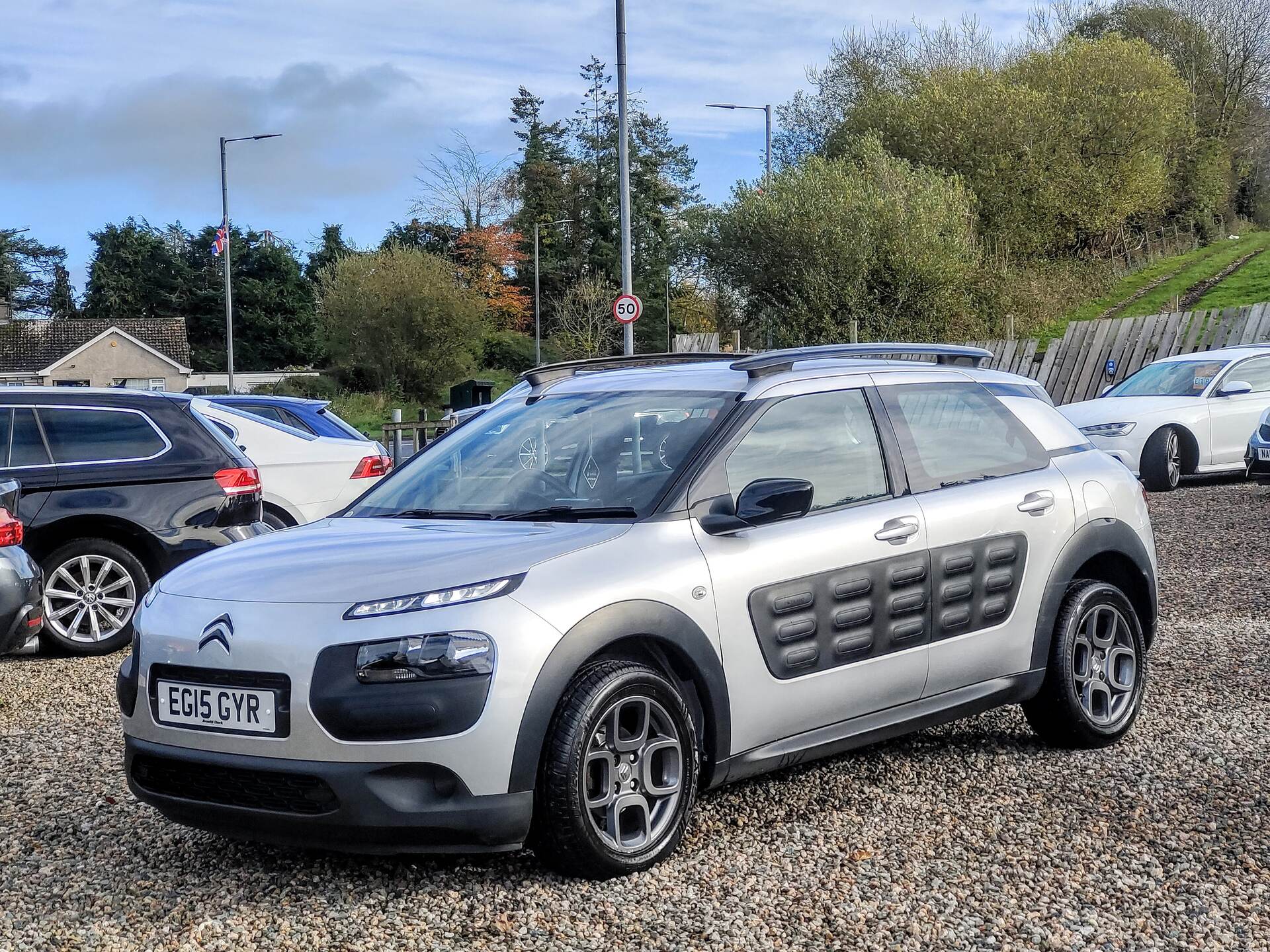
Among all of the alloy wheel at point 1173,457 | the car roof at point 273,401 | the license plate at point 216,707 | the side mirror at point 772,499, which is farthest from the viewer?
the alloy wheel at point 1173,457

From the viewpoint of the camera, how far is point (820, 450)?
5043mm

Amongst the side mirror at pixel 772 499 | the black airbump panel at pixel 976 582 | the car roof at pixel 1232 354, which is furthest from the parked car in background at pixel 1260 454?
the side mirror at pixel 772 499

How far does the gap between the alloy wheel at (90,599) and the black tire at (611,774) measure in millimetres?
5318

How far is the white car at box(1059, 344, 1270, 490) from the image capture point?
1658 cm

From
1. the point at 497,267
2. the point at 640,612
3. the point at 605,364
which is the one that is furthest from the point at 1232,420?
the point at 497,267

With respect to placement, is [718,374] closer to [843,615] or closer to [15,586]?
[843,615]

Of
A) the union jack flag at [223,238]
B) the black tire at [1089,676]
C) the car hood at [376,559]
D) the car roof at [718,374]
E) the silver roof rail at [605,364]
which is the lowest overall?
the black tire at [1089,676]

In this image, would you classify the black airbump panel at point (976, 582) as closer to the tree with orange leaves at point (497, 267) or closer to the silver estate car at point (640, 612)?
the silver estate car at point (640, 612)

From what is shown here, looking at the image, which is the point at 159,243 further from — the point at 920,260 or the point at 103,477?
the point at 103,477

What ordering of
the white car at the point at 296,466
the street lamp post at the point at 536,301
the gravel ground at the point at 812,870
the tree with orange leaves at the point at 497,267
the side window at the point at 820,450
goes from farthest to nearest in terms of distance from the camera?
1. the tree with orange leaves at the point at 497,267
2. the street lamp post at the point at 536,301
3. the white car at the point at 296,466
4. the side window at the point at 820,450
5. the gravel ground at the point at 812,870

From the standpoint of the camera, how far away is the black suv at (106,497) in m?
8.49

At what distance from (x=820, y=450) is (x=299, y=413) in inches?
401

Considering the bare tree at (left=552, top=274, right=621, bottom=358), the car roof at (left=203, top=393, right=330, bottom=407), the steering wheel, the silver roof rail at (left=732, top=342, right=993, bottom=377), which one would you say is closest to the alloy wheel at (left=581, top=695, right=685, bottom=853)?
the steering wheel

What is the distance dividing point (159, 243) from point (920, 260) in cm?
7379
